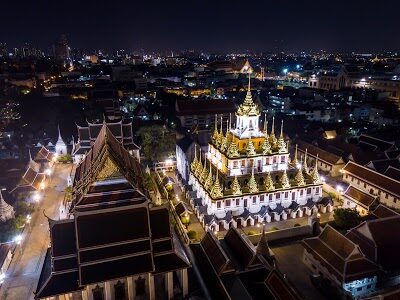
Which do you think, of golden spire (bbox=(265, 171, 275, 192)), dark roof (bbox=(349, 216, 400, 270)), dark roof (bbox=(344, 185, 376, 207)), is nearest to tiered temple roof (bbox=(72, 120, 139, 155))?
golden spire (bbox=(265, 171, 275, 192))

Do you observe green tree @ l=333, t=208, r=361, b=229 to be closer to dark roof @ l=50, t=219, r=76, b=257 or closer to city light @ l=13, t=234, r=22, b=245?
dark roof @ l=50, t=219, r=76, b=257

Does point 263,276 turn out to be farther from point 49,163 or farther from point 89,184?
point 49,163

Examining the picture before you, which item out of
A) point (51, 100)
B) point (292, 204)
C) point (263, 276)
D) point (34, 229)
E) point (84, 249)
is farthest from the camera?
point (51, 100)

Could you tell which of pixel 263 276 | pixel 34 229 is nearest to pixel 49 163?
pixel 34 229

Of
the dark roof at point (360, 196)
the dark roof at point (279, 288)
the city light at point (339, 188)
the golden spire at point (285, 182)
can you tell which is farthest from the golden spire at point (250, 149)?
the dark roof at point (279, 288)

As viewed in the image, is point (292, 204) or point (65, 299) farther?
point (292, 204)

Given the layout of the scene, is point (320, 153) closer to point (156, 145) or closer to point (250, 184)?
point (250, 184)
